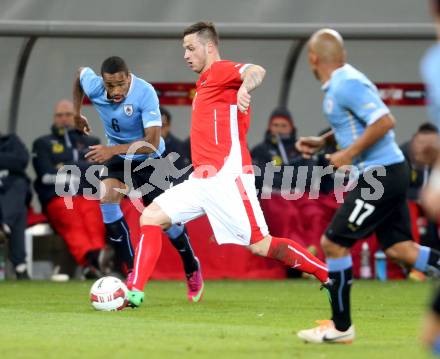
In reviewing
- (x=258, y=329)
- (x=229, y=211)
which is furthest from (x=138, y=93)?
(x=258, y=329)

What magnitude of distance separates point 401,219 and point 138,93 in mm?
4303

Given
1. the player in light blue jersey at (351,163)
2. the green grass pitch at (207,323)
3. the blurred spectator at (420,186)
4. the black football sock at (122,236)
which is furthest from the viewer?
the blurred spectator at (420,186)

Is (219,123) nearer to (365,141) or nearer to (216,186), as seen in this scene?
(216,186)

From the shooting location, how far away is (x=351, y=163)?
25.2ft

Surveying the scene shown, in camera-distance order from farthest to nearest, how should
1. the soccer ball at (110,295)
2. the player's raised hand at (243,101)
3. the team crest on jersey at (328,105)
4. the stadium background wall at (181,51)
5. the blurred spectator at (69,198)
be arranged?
the stadium background wall at (181,51) < the blurred spectator at (69,198) < the soccer ball at (110,295) < the player's raised hand at (243,101) < the team crest on jersey at (328,105)

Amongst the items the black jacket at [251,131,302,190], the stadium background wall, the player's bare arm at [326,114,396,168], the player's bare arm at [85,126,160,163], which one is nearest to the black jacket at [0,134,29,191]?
the stadium background wall

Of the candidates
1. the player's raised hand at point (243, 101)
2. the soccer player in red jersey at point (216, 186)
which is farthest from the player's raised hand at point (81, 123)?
the player's raised hand at point (243, 101)

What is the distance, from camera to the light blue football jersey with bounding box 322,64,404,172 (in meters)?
7.65

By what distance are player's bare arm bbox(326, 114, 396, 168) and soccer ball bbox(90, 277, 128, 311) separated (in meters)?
2.99

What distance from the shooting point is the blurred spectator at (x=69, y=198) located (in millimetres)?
15320

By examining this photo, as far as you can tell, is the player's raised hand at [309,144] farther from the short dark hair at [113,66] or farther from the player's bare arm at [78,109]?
the player's bare arm at [78,109]

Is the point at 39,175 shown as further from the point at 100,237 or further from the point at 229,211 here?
the point at 229,211

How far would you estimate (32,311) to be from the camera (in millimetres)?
10258

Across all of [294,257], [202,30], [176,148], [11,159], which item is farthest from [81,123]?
[176,148]
